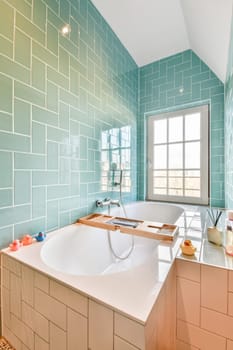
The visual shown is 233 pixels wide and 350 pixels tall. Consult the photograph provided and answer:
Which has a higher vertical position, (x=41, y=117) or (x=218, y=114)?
(x=218, y=114)

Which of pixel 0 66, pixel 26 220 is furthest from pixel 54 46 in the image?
pixel 26 220

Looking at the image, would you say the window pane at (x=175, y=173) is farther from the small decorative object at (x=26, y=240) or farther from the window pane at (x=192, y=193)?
the small decorative object at (x=26, y=240)

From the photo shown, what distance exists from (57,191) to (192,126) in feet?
6.92

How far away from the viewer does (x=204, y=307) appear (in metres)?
0.90

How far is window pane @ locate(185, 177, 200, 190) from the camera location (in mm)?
2414

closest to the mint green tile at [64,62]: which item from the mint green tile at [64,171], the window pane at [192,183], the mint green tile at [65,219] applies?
the mint green tile at [64,171]

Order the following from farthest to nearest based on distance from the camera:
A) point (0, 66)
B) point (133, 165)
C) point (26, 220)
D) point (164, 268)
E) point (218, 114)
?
point (133, 165) → point (218, 114) → point (26, 220) → point (0, 66) → point (164, 268)

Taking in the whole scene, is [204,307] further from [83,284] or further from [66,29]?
[66,29]

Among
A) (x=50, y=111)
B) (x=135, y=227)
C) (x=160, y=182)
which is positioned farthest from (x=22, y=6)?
(x=160, y=182)

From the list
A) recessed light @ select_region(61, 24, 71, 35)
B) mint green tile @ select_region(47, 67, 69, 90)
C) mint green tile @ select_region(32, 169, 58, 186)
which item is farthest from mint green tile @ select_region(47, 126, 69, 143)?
recessed light @ select_region(61, 24, 71, 35)

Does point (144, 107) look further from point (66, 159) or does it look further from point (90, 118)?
point (66, 159)

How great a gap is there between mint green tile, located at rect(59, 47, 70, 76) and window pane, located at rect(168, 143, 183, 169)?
1.79m

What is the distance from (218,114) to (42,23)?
216 cm

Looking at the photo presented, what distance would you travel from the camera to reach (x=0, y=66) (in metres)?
1.02
